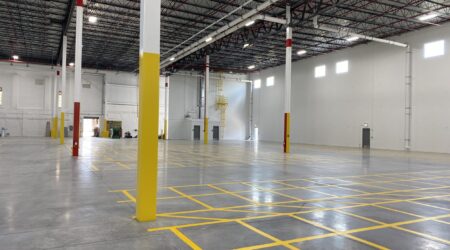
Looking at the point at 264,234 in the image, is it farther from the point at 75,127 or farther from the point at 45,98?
the point at 45,98

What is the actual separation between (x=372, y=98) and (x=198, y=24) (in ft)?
59.6

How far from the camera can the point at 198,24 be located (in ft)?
96.4

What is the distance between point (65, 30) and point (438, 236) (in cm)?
2930

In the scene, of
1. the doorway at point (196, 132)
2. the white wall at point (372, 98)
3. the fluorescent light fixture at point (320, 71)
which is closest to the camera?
the white wall at point (372, 98)

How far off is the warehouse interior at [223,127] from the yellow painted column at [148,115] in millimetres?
26

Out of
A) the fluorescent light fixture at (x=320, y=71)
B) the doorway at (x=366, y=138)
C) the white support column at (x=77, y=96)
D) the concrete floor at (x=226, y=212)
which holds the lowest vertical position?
the concrete floor at (x=226, y=212)

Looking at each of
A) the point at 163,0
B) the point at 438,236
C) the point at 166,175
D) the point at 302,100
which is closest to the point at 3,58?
the point at 163,0

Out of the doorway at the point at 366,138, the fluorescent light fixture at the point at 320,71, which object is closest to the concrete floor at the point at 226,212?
the doorway at the point at 366,138

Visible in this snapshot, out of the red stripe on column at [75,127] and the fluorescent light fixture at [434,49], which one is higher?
the fluorescent light fixture at [434,49]

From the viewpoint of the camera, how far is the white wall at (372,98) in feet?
90.6

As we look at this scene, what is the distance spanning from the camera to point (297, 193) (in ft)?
29.7

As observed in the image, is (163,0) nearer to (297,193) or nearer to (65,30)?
(65,30)

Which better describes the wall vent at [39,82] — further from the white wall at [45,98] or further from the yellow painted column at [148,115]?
the yellow painted column at [148,115]

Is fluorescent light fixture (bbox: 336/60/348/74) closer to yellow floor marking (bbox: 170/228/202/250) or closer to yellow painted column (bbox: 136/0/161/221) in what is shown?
yellow painted column (bbox: 136/0/161/221)
